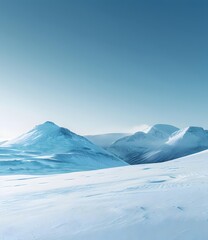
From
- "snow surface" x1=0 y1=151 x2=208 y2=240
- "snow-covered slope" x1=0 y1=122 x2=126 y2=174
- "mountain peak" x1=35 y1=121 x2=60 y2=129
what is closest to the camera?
"snow surface" x1=0 y1=151 x2=208 y2=240

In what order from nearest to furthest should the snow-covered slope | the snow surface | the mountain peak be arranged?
the snow surface < the snow-covered slope < the mountain peak

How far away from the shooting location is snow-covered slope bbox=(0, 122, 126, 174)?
209 feet

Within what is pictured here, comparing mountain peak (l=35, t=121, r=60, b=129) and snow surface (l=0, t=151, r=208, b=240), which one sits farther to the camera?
mountain peak (l=35, t=121, r=60, b=129)

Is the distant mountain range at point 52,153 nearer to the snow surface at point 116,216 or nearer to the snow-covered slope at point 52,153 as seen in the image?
the snow-covered slope at point 52,153

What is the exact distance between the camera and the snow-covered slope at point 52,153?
2510 inches

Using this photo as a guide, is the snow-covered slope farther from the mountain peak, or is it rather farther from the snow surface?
the snow surface

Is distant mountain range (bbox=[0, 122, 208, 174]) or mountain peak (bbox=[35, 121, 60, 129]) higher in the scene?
mountain peak (bbox=[35, 121, 60, 129])

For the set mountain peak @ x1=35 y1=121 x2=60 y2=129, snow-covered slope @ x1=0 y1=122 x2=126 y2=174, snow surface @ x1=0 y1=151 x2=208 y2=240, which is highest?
mountain peak @ x1=35 y1=121 x2=60 y2=129

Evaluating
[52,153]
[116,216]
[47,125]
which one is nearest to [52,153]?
[52,153]

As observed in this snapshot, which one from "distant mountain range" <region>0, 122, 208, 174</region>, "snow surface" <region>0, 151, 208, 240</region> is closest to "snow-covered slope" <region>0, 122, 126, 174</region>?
"distant mountain range" <region>0, 122, 208, 174</region>

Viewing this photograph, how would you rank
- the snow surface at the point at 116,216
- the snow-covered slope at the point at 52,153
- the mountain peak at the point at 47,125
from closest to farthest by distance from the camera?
the snow surface at the point at 116,216 < the snow-covered slope at the point at 52,153 < the mountain peak at the point at 47,125

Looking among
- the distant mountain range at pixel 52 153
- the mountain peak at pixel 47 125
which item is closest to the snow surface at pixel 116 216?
the distant mountain range at pixel 52 153

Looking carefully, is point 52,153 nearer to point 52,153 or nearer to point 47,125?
point 52,153

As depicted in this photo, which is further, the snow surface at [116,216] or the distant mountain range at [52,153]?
the distant mountain range at [52,153]
